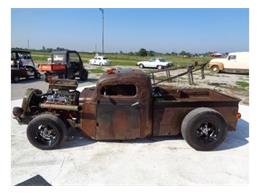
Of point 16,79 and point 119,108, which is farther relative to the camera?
point 16,79

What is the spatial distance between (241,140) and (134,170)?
2.58 metres

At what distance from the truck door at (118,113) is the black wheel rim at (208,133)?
1.14 metres

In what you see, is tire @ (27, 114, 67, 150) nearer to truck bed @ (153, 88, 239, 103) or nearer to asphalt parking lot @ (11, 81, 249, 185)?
asphalt parking lot @ (11, 81, 249, 185)

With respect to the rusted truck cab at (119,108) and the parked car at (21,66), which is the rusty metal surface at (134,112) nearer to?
the rusted truck cab at (119,108)

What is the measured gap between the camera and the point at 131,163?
429cm

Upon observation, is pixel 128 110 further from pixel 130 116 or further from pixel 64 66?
pixel 64 66

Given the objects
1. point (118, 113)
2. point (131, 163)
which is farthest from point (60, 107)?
point (131, 163)

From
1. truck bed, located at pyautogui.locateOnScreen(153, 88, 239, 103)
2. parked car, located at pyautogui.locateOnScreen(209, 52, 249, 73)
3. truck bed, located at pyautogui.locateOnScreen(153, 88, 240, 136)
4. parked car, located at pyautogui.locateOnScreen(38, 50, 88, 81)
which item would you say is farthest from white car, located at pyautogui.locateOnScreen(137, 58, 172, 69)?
truck bed, located at pyautogui.locateOnScreen(153, 88, 240, 136)

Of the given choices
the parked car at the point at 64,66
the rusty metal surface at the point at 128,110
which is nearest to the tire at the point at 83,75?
the parked car at the point at 64,66

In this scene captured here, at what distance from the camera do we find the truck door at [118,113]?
15.5ft

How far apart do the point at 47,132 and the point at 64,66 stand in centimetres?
1000

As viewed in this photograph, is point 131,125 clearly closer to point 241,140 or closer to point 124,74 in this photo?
point 124,74

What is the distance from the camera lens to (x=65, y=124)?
5043 millimetres

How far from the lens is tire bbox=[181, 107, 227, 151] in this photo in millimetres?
4703
